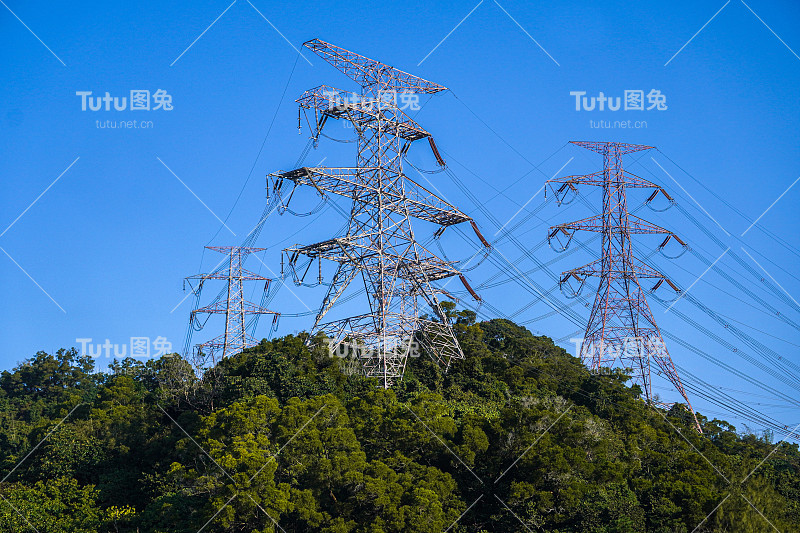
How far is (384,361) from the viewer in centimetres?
5034

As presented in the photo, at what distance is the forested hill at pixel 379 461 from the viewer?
39.4m

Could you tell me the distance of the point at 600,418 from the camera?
53.0 meters

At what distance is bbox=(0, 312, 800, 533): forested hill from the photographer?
129 feet

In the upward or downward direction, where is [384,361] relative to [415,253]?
downward

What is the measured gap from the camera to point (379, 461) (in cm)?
4050

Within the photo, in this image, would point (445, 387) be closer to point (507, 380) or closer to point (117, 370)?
point (507, 380)

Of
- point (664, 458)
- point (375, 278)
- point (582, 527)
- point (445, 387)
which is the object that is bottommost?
point (582, 527)

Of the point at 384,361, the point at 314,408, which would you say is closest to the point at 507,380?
the point at 384,361

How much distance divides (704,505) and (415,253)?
20.0 meters

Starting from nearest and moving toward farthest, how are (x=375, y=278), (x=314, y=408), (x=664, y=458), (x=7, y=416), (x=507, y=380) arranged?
(x=314, y=408) → (x=664, y=458) → (x=375, y=278) → (x=507, y=380) → (x=7, y=416)

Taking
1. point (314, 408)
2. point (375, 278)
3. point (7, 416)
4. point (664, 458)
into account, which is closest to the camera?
point (314, 408)

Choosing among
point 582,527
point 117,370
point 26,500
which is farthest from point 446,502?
point 117,370

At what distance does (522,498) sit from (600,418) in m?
13.9

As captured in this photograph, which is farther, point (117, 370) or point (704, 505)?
point (117, 370)
